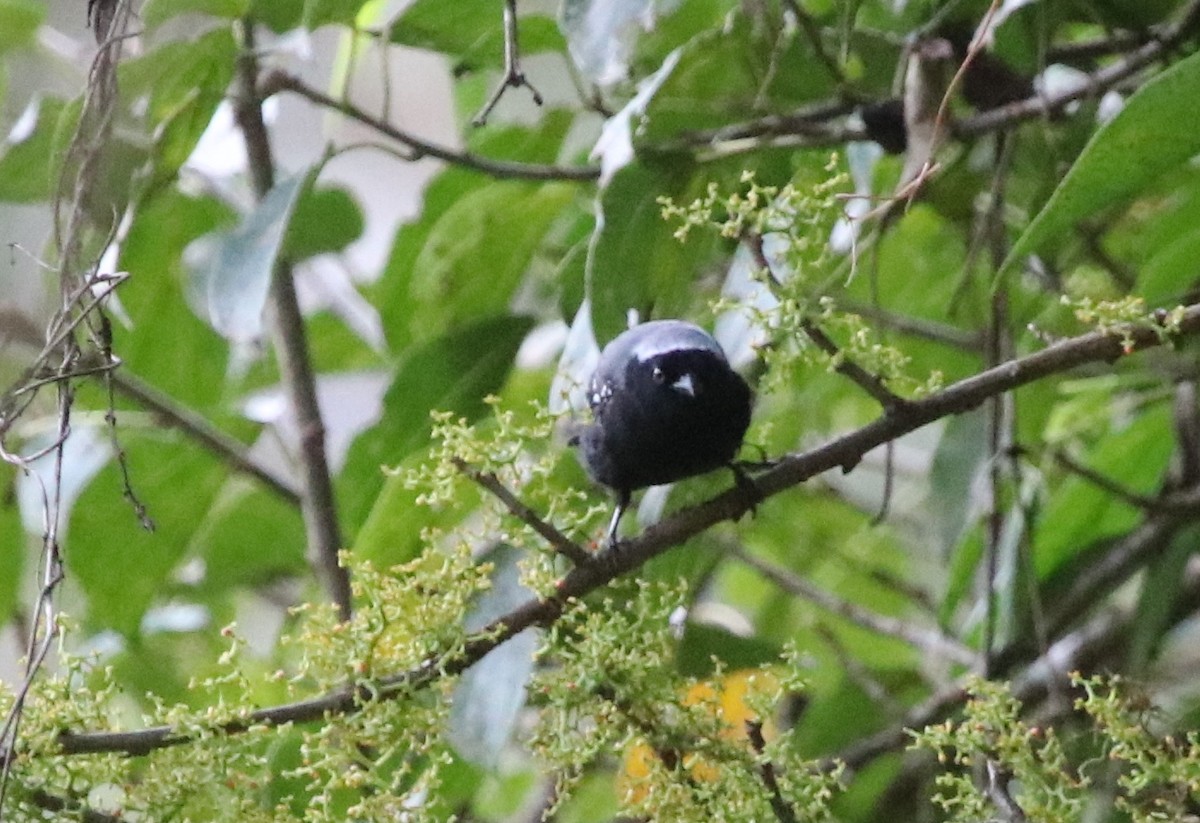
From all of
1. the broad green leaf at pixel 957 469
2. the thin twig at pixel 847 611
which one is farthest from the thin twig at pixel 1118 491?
the thin twig at pixel 847 611

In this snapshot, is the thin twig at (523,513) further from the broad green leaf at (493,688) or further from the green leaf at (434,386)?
the green leaf at (434,386)

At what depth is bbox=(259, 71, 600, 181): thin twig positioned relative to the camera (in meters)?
1.09

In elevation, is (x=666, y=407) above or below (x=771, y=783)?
above

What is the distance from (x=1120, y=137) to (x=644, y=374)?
0.97 ft

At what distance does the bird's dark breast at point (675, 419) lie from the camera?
85cm

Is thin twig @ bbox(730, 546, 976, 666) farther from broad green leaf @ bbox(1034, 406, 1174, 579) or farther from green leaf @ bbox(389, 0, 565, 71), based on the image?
green leaf @ bbox(389, 0, 565, 71)

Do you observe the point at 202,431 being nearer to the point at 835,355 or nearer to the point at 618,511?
the point at 618,511

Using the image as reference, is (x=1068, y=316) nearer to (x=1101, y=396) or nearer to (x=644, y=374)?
(x=1101, y=396)

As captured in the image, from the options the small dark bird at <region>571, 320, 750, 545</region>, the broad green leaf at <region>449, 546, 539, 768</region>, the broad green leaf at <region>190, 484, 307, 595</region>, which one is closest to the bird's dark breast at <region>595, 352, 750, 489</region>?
the small dark bird at <region>571, 320, 750, 545</region>

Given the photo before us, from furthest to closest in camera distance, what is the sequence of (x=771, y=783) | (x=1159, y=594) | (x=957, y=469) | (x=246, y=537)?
(x=246, y=537) < (x=957, y=469) < (x=1159, y=594) < (x=771, y=783)

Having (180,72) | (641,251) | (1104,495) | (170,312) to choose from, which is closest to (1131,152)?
(641,251)

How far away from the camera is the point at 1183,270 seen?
1016 millimetres

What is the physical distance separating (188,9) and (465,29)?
0.22m

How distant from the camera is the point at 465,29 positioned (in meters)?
1.17
